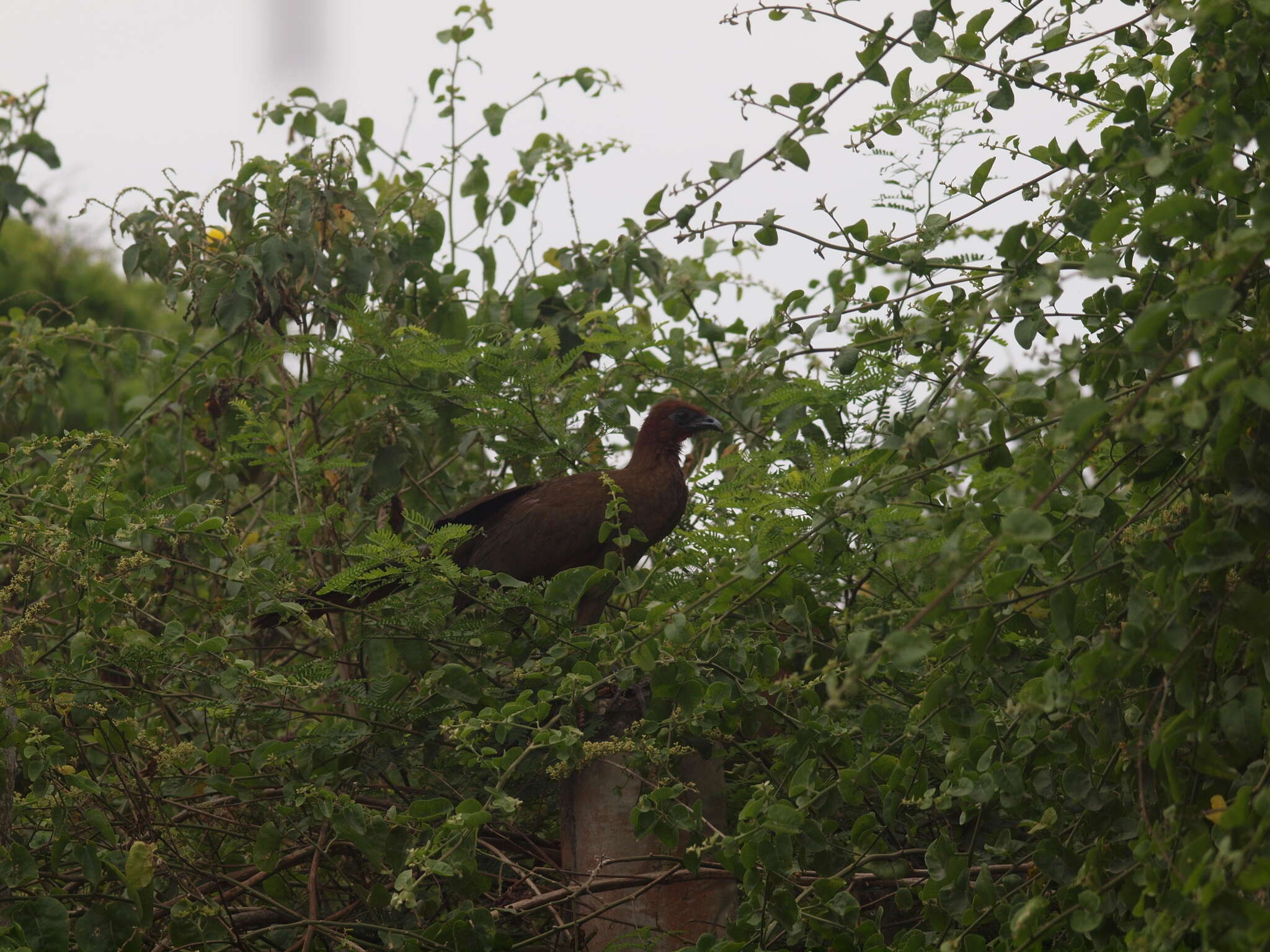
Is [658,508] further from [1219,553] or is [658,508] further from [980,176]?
[1219,553]

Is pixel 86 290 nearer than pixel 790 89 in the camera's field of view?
No

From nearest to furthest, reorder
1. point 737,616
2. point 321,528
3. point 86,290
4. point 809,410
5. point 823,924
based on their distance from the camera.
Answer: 1. point 823,924
2. point 737,616
3. point 809,410
4. point 321,528
5. point 86,290

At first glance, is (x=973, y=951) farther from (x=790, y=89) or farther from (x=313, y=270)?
(x=313, y=270)

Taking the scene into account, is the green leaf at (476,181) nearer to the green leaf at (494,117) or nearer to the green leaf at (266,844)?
the green leaf at (494,117)

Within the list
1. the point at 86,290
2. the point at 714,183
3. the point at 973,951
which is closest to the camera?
the point at 973,951

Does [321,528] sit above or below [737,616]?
above

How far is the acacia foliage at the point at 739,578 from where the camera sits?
195 centimetres

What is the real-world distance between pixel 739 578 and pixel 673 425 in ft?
7.92

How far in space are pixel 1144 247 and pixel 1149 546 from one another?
47 cm

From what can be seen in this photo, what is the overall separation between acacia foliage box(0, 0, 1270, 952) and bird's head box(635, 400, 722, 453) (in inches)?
3.0

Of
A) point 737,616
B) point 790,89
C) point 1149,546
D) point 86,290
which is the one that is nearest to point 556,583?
point 737,616

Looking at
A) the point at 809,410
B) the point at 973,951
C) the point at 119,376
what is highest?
the point at 119,376

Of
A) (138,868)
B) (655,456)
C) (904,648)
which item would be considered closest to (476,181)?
(655,456)

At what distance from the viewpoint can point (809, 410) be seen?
4.00m
